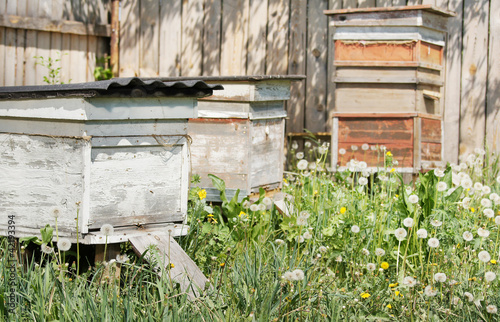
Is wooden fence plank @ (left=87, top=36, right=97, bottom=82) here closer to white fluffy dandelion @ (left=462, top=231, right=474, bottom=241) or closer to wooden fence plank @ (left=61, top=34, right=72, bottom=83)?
wooden fence plank @ (left=61, top=34, right=72, bottom=83)

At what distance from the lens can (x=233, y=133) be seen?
4730 millimetres

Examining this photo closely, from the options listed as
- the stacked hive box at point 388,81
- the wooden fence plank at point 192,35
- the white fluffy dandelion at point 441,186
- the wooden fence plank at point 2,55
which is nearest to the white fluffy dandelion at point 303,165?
the white fluffy dandelion at point 441,186

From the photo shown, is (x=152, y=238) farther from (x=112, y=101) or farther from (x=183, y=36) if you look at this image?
(x=183, y=36)

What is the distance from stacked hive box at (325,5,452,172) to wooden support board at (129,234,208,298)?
8.29 feet

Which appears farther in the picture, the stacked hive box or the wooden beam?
the wooden beam

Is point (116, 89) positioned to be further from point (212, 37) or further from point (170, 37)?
point (170, 37)

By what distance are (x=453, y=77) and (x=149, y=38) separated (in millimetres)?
3564

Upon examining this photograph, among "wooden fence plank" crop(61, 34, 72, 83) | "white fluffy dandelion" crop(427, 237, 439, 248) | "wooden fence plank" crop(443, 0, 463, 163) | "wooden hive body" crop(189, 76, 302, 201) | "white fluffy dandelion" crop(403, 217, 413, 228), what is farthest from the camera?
"wooden fence plank" crop(61, 34, 72, 83)

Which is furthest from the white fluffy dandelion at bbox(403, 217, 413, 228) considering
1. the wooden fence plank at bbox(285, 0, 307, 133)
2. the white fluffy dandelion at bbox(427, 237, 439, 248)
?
the wooden fence plank at bbox(285, 0, 307, 133)

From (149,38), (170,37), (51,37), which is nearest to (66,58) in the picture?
(51,37)

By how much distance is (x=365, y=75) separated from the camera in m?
5.70

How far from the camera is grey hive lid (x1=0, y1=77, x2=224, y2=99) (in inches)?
A: 136

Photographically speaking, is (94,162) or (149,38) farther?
(149,38)

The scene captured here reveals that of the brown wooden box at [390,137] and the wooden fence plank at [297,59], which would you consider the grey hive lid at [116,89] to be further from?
the wooden fence plank at [297,59]
